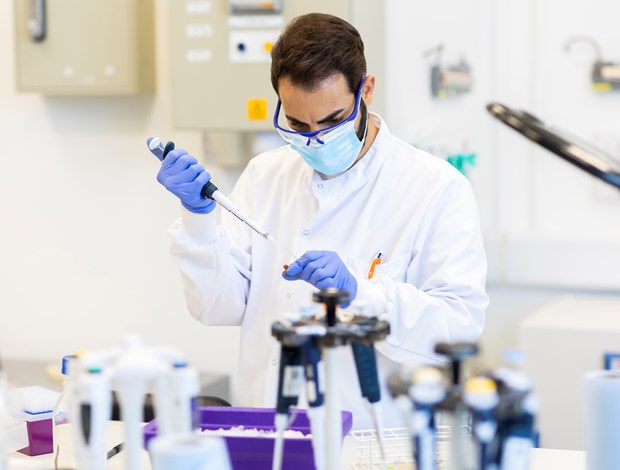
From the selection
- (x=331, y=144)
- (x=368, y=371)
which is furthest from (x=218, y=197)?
(x=368, y=371)

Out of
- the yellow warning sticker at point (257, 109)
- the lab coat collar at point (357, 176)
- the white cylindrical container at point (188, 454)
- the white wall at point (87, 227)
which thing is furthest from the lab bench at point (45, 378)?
the white cylindrical container at point (188, 454)

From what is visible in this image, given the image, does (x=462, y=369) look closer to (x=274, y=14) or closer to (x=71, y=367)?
(x=71, y=367)

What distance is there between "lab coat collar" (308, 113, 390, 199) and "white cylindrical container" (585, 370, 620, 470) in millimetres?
755

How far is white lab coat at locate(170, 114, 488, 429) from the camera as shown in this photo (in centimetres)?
168

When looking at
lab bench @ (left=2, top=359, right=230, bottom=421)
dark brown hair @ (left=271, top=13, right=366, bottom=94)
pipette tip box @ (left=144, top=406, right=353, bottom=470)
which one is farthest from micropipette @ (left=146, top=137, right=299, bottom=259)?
lab bench @ (left=2, top=359, right=230, bottom=421)

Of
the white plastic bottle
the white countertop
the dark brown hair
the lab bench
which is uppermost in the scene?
the dark brown hair

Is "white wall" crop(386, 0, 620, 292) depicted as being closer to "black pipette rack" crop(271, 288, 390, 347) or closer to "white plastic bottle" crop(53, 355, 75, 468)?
"white plastic bottle" crop(53, 355, 75, 468)

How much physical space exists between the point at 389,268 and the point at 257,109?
1122 millimetres

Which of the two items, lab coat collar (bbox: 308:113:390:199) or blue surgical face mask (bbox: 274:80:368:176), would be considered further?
lab coat collar (bbox: 308:113:390:199)

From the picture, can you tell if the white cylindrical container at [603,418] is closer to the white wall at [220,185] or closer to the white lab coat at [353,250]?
the white lab coat at [353,250]

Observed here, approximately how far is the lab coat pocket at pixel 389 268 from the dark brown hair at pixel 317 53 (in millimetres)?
324

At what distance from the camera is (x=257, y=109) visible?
9.00 ft

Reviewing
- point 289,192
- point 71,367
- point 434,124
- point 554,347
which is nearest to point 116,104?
point 434,124

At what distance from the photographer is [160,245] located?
3186 millimetres
